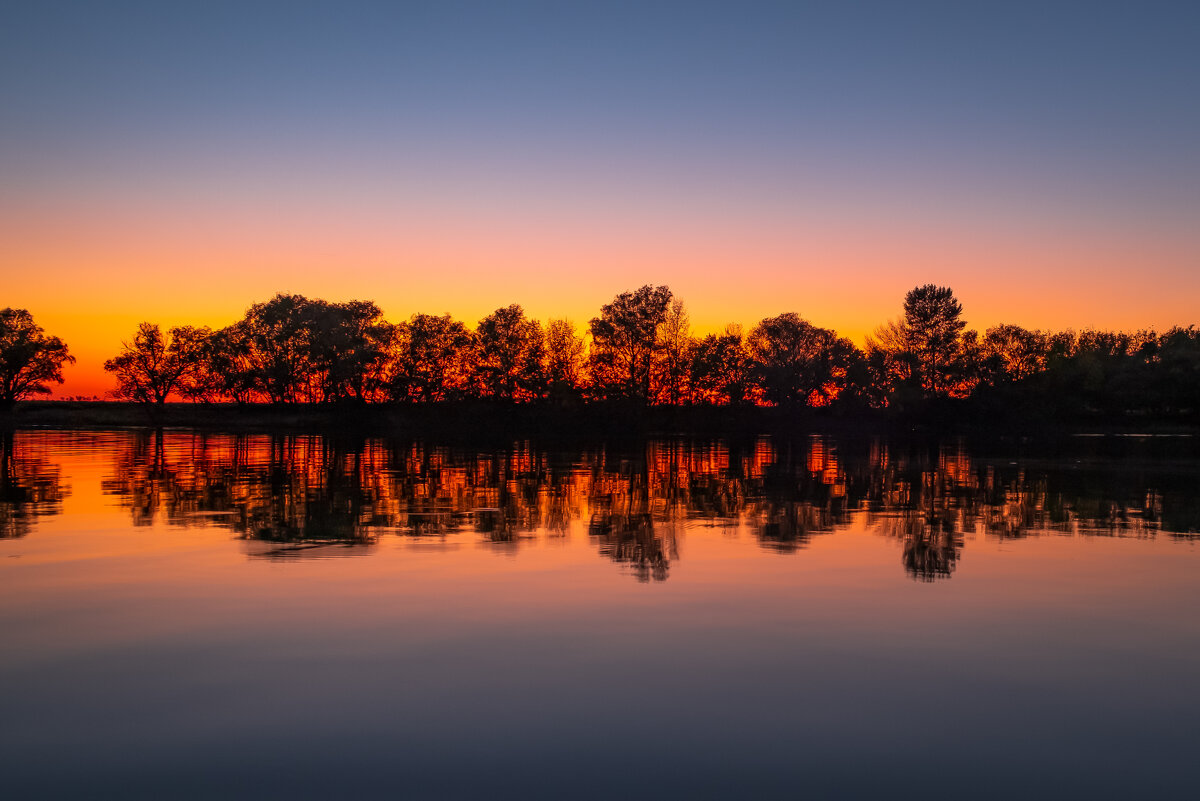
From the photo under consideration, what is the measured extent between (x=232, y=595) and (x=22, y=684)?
326 cm

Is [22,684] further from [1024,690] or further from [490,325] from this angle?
[490,325]

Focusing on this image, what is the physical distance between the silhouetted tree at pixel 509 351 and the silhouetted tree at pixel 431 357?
237 cm

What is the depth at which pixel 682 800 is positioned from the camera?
5.35 metres

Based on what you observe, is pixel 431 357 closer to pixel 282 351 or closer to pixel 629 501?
pixel 282 351

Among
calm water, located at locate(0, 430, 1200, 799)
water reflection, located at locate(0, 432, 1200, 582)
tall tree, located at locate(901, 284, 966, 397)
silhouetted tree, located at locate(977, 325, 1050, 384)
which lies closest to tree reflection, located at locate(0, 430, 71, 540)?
water reflection, located at locate(0, 432, 1200, 582)

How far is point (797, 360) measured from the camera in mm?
105562

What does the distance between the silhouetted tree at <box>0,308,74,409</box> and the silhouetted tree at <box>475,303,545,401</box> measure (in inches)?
2111

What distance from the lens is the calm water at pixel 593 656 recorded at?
18.9ft

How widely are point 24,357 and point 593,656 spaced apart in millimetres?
121325

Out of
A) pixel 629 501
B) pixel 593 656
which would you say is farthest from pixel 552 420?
pixel 593 656

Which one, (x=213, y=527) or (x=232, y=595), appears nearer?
(x=232, y=595)

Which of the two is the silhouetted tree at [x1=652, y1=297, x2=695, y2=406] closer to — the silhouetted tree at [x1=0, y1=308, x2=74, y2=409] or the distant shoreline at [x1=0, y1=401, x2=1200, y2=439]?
the distant shoreline at [x1=0, y1=401, x2=1200, y2=439]

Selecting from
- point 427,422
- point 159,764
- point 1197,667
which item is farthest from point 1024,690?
point 427,422

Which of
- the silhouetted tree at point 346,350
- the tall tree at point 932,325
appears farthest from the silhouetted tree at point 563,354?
the tall tree at point 932,325
